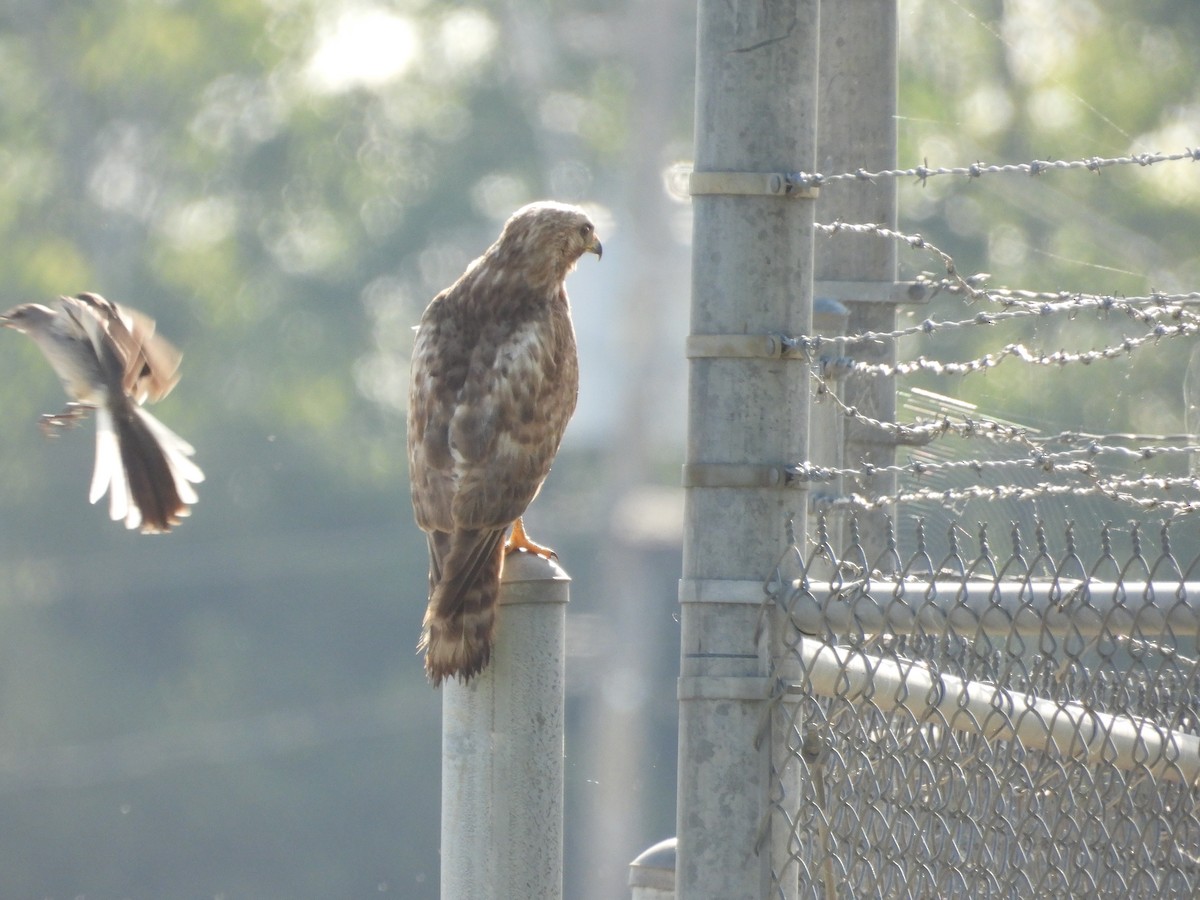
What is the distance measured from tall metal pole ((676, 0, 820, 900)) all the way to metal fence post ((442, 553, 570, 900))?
0.31 meters

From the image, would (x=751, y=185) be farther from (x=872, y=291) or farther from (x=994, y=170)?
(x=872, y=291)

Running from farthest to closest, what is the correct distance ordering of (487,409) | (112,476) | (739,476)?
(112,476)
(487,409)
(739,476)

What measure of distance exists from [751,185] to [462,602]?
3.57ft

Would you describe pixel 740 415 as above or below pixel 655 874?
above

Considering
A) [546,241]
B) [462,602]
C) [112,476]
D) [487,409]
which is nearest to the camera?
[462,602]

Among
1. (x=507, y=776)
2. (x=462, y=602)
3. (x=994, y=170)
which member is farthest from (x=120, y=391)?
(x=994, y=170)

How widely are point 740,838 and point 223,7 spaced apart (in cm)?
2477

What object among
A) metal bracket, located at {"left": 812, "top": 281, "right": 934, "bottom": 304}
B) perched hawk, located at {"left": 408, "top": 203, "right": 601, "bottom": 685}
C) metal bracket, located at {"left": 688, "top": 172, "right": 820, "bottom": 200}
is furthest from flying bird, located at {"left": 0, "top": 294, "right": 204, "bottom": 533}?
metal bracket, located at {"left": 688, "top": 172, "right": 820, "bottom": 200}

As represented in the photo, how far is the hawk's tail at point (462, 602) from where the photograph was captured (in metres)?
3.52

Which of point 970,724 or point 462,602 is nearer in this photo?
point 970,724

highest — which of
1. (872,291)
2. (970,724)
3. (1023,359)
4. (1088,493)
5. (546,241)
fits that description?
(546,241)

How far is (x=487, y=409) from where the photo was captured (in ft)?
14.7

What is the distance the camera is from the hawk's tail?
3516 mm

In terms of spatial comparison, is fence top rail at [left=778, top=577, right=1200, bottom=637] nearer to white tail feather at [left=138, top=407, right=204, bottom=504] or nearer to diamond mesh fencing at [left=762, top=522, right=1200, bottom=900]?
diamond mesh fencing at [left=762, top=522, right=1200, bottom=900]
